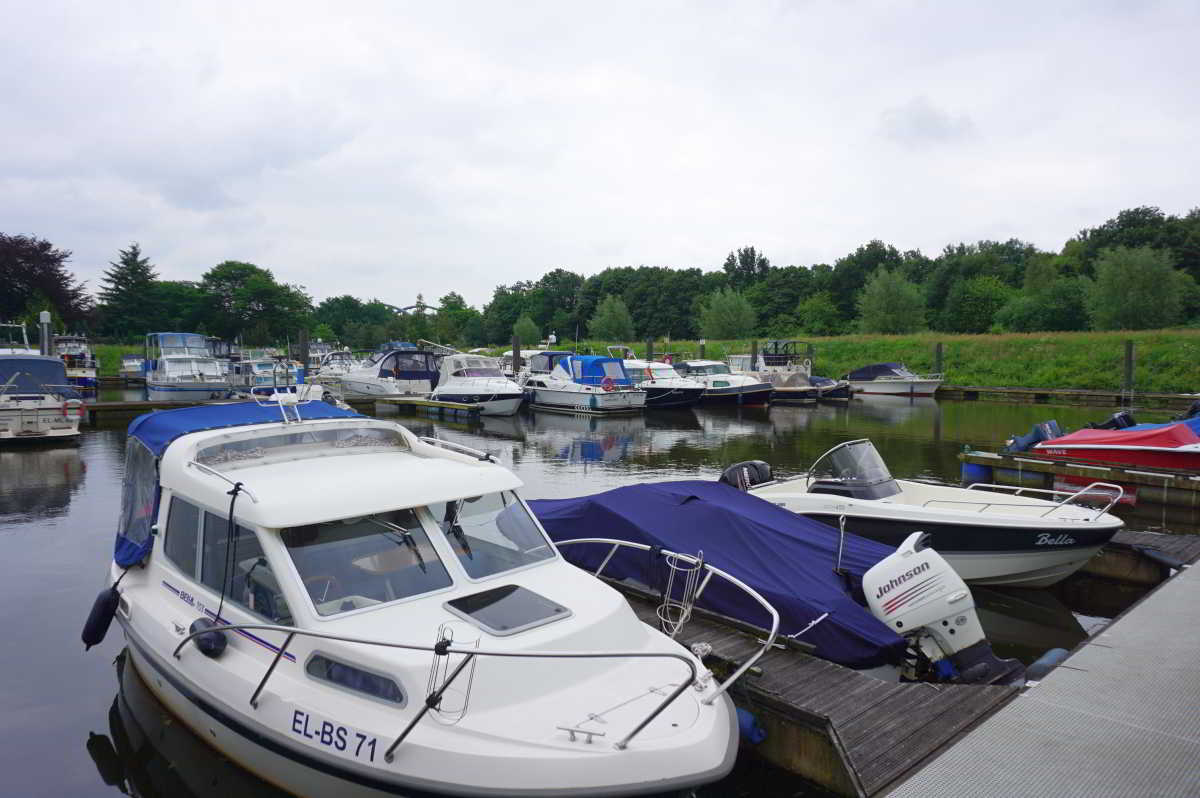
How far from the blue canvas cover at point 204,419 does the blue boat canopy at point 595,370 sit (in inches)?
1015

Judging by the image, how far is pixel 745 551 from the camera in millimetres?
7230

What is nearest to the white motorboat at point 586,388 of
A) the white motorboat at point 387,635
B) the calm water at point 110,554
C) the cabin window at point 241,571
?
the calm water at point 110,554

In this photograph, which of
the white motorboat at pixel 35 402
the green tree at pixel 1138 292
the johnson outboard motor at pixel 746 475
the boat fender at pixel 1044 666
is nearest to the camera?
the boat fender at pixel 1044 666

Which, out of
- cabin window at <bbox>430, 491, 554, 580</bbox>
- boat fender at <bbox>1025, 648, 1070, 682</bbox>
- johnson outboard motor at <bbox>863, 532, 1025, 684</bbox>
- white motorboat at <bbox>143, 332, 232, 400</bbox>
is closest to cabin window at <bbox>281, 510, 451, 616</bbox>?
cabin window at <bbox>430, 491, 554, 580</bbox>

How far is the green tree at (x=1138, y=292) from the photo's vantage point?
50.1 meters

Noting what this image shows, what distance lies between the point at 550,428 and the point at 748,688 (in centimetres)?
2306

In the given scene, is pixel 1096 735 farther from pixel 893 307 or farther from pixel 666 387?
pixel 893 307

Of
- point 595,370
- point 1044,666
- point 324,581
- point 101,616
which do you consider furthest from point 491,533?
point 595,370

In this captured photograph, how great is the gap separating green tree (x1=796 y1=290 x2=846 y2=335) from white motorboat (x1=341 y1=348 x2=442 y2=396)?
55.1 metres

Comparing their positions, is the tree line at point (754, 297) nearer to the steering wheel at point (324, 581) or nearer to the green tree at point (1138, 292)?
the green tree at point (1138, 292)

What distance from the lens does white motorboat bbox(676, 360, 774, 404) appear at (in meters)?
35.8

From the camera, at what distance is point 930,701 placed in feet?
17.9

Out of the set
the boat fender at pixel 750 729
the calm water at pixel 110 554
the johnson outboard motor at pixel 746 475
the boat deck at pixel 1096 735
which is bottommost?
the calm water at pixel 110 554

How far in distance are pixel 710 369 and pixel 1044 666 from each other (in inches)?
1299
